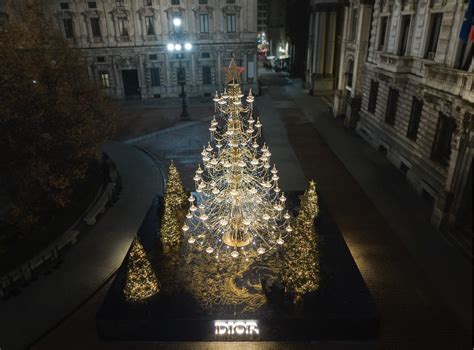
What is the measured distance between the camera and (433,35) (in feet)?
62.8

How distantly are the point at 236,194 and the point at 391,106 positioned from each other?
1726 centimetres

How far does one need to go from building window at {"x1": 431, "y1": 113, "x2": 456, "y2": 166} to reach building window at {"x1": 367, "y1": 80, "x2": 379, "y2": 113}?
9.14 metres

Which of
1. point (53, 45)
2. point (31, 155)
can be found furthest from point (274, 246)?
point (53, 45)

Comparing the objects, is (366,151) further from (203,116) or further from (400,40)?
(203,116)

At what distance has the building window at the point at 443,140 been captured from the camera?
17422 millimetres

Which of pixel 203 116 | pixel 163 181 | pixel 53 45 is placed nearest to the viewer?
pixel 53 45

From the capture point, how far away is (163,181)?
71.5 feet

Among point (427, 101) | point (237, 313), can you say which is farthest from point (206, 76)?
point (237, 313)

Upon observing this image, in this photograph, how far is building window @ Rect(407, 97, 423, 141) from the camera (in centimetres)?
2047

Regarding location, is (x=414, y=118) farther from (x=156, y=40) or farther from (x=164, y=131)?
(x=156, y=40)

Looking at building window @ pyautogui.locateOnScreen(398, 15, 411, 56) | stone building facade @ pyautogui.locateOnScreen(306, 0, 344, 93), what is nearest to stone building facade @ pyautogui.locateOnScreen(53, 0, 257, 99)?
stone building facade @ pyautogui.locateOnScreen(306, 0, 344, 93)

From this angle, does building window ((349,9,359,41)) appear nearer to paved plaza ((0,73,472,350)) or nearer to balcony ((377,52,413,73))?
paved plaza ((0,73,472,350))

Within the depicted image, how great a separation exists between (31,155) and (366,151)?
850 inches

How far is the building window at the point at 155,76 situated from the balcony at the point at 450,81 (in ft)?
111
